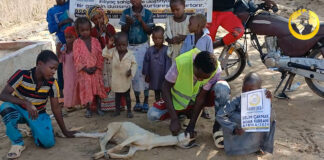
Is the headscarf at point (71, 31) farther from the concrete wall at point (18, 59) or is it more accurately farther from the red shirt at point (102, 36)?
the concrete wall at point (18, 59)

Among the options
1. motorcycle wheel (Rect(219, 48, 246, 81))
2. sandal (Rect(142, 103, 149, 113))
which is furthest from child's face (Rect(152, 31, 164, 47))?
motorcycle wheel (Rect(219, 48, 246, 81))

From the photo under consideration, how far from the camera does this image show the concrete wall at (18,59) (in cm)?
504

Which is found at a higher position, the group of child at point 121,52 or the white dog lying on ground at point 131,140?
the group of child at point 121,52

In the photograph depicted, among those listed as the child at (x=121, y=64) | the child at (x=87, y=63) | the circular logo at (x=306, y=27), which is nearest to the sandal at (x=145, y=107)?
the child at (x=121, y=64)

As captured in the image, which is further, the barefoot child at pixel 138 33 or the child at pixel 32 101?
the barefoot child at pixel 138 33

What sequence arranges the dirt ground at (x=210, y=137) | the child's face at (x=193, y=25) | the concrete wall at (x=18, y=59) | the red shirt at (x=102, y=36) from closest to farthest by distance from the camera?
the dirt ground at (x=210, y=137), the child's face at (x=193, y=25), the red shirt at (x=102, y=36), the concrete wall at (x=18, y=59)

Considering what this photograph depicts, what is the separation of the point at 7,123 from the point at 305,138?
296 cm

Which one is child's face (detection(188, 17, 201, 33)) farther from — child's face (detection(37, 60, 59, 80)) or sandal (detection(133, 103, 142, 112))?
child's face (detection(37, 60, 59, 80))

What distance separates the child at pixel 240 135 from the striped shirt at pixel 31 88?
163 centimetres

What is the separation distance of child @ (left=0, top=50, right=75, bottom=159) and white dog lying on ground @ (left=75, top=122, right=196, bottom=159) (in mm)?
545

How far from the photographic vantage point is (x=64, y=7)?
4715mm

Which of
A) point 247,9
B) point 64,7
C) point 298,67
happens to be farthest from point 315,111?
point 64,7

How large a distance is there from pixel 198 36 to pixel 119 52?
0.93 m

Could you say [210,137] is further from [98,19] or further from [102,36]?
[98,19]
